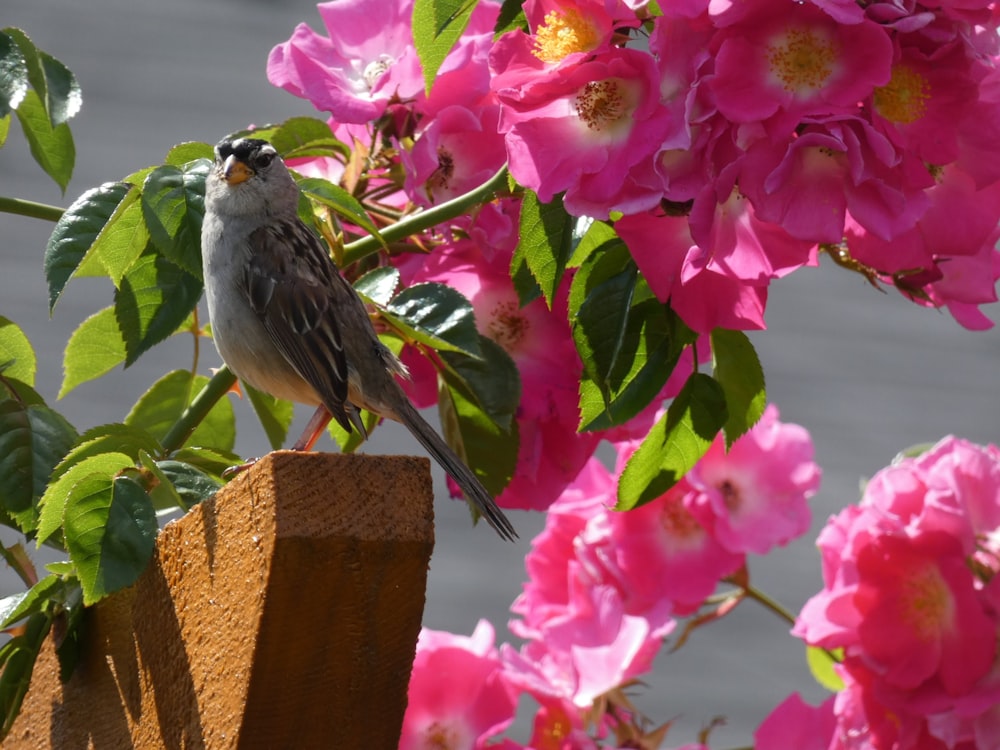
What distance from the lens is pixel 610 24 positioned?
1303mm

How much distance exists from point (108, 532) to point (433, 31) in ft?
1.84

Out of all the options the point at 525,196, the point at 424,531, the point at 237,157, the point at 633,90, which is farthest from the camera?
the point at 237,157

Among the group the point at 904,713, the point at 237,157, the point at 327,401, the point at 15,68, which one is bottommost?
the point at 904,713

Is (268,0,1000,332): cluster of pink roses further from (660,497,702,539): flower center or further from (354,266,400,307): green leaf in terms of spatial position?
(660,497,702,539): flower center

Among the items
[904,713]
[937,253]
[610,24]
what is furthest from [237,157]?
[904,713]

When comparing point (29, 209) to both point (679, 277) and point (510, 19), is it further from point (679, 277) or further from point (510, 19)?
point (679, 277)

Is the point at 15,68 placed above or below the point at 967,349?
above

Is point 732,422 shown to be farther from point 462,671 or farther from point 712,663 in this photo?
point 712,663

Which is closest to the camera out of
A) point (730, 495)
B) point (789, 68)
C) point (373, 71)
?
point (789, 68)

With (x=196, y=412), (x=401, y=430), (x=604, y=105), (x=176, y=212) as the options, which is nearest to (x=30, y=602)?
(x=196, y=412)

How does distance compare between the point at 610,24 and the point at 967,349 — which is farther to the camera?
the point at 967,349

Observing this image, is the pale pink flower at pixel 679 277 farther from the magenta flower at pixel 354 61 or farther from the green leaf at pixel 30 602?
the green leaf at pixel 30 602

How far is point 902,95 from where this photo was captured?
1273 millimetres

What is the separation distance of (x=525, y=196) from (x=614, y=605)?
73 centimetres
